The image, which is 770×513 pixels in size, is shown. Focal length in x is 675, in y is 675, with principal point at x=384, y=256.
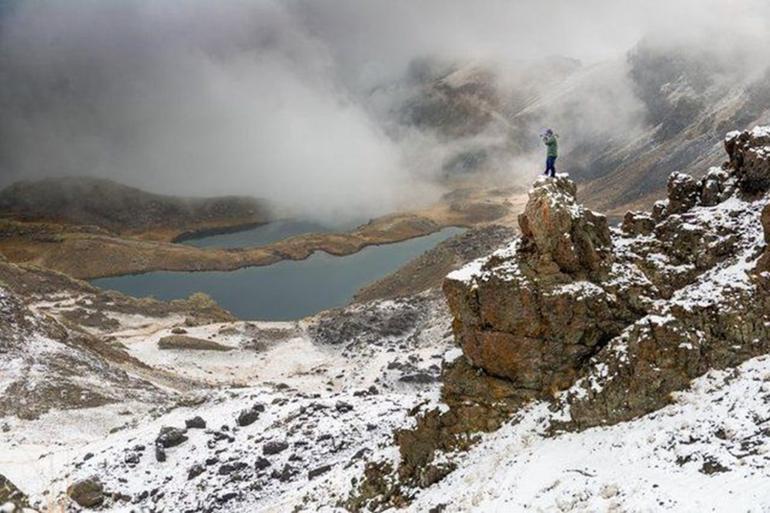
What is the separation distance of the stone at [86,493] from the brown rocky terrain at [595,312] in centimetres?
1256

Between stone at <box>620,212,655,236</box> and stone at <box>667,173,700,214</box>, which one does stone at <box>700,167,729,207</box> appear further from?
stone at <box>620,212,655,236</box>

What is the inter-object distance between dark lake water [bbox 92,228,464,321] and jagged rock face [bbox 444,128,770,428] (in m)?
85.4

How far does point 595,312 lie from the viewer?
772 inches

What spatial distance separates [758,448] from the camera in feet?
46.4

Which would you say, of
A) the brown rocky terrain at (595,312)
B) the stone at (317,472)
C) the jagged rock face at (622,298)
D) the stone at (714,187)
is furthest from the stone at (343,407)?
the stone at (714,187)

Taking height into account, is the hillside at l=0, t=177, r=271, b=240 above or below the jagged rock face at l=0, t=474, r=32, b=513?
above

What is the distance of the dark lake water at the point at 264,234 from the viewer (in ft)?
559

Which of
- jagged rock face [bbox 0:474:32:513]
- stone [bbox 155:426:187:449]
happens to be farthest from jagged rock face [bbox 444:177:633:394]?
jagged rock face [bbox 0:474:32:513]

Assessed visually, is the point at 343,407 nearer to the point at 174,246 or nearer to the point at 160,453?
the point at 160,453

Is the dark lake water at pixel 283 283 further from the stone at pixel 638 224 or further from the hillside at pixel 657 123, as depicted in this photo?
the stone at pixel 638 224

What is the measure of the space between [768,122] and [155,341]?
123 metres

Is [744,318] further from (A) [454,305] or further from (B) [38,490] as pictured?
(B) [38,490]

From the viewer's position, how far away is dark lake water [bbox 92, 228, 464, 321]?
112 m

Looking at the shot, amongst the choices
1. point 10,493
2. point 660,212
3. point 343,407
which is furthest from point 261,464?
point 660,212
